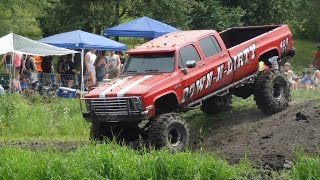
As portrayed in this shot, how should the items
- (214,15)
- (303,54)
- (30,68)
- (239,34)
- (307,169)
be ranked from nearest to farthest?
(307,169), (239,34), (30,68), (214,15), (303,54)

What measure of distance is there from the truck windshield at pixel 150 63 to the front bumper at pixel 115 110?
4.14ft

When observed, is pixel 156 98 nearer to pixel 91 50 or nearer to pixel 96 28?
pixel 91 50

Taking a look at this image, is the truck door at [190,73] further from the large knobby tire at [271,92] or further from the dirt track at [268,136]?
the large knobby tire at [271,92]

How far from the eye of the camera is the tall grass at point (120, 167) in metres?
9.79

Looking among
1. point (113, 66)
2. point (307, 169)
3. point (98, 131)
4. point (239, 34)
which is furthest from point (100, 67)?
point (307, 169)

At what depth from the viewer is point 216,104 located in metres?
16.8

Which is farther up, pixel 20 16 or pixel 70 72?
pixel 20 16

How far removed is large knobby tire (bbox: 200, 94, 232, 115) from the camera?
16828 mm

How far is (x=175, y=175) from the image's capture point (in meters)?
9.83

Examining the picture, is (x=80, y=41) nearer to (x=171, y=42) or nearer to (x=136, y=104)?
(x=171, y=42)

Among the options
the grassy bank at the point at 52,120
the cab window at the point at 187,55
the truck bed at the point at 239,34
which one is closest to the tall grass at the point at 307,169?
the cab window at the point at 187,55

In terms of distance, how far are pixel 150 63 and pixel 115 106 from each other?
153 cm

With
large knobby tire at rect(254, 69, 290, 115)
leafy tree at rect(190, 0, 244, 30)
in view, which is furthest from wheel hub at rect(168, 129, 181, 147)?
leafy tree at rect(190, 0, 244, 30)

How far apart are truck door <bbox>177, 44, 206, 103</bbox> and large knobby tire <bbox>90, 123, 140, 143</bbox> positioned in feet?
3.94
